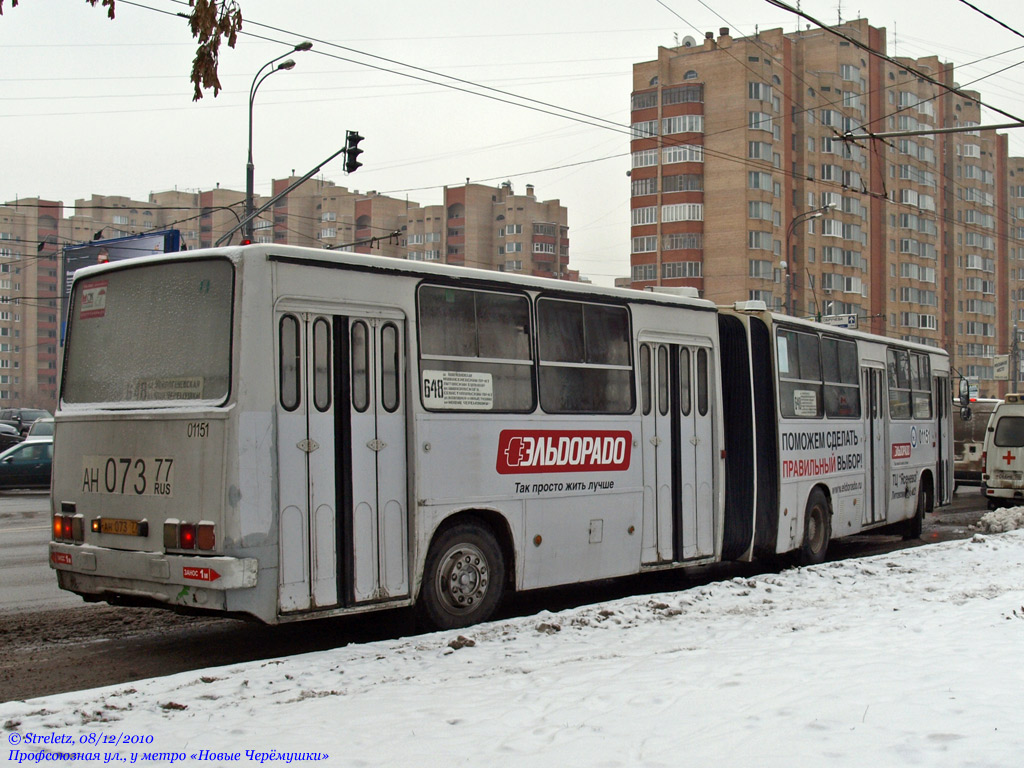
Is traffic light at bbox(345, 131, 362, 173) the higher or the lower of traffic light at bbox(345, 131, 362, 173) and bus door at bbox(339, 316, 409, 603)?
the higher

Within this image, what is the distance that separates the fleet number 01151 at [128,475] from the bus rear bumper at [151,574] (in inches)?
16.4

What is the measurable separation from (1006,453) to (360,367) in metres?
19.5

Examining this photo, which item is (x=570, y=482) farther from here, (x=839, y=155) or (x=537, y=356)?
(x=839, y=155)

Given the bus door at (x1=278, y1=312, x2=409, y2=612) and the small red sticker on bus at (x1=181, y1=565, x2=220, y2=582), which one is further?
the bus door at (x1=278, y1=312, x2=409, y2=612)

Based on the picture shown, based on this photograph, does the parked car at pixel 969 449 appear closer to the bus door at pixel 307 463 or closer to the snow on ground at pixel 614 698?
the snow on ground at pixel 614 698

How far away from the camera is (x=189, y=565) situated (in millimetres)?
7336

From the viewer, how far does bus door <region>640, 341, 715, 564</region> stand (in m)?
11.0

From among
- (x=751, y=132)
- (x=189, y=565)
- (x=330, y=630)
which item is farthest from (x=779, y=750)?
(x=751, y=132)

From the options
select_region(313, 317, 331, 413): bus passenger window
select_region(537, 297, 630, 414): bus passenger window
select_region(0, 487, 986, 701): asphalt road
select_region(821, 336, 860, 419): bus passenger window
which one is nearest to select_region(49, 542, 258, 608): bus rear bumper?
select_region(0, 487, 986, 701): asphalt road

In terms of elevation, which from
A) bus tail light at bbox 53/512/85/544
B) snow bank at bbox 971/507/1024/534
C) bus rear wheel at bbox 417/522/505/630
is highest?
bus tail light at bbox 53/512/85/544

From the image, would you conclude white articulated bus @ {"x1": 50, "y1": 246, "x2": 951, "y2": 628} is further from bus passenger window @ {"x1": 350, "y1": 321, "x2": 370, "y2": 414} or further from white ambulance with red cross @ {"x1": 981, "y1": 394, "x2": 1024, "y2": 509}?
white ambulance with red cross @ {"x1": 981, "y1": 394, "x2": 1024, "y2": 509}

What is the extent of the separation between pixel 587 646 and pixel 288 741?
9.50 ft

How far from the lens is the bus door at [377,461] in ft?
26.4

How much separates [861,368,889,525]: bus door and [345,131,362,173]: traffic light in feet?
35.9
